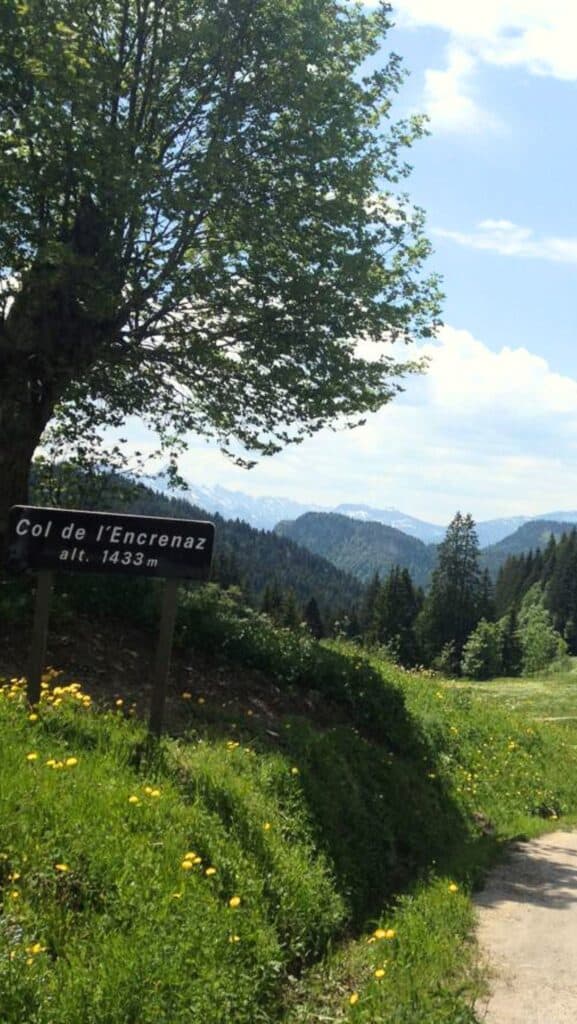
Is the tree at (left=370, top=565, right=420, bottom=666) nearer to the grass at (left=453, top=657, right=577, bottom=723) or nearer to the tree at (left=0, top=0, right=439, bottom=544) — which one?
the grass at (left=453, top=657, right=577, bottom=723)

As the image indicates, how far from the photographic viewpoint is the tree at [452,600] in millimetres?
102938

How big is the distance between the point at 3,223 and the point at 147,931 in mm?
10639

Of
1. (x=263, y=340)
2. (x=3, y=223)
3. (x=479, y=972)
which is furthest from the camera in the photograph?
(x=263, y=340)

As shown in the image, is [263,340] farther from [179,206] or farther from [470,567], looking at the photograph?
[470,567]

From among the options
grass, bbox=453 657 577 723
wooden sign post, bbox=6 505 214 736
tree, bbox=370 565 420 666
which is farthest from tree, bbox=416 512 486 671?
wooden sign post, bbox=6 505 214 736

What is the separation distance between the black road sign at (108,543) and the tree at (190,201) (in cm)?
471

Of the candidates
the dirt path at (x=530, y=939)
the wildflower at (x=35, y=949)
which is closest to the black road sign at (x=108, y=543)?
the wildflower at (x=35, y=949)

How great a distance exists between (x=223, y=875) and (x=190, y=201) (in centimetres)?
905

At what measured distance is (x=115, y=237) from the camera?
12305 millimetres

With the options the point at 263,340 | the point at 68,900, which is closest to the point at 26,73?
the point at 263,340

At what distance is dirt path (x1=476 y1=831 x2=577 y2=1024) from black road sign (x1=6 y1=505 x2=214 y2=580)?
4345 millimetres

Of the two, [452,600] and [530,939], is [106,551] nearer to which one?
[530,939]

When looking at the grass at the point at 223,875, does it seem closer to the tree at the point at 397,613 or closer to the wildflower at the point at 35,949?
the wildflower at the point at 35,949

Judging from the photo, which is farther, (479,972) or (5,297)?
(5,297)
